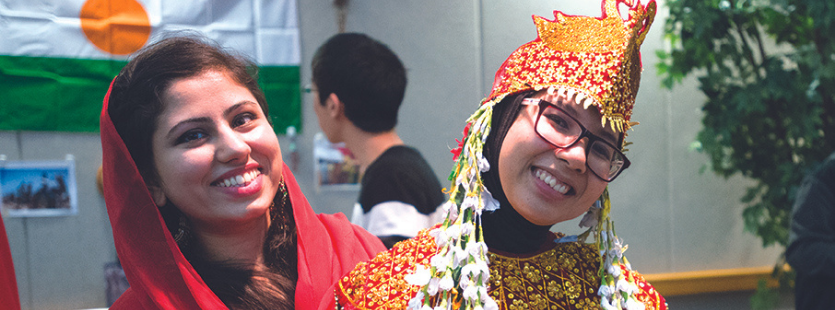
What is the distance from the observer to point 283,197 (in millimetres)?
1711

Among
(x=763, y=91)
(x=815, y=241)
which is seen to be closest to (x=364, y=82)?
(x=815, y=241)

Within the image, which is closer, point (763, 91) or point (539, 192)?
point (539, 192)

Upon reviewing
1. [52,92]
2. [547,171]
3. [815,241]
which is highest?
[547,171]

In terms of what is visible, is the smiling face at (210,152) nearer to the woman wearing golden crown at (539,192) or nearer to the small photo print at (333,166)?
the woman wearing golden crown at (539,192)

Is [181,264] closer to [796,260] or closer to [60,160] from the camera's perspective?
[60,160]

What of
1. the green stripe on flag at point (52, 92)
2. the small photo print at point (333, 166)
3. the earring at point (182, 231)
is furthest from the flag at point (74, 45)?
the earring at point (182, 231)

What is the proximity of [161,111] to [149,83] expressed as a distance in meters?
0.08

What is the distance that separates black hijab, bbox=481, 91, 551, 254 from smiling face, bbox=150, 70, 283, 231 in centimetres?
55

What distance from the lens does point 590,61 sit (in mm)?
1289

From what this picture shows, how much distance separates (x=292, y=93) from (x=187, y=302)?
2.28 meters

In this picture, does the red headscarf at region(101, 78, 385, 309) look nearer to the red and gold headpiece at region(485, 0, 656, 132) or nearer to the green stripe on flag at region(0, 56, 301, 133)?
the red and gold headpiece at region(485, 0, 656, 132)

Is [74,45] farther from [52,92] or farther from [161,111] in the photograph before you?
[161,111]

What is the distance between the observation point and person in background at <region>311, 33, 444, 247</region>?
7.39ft

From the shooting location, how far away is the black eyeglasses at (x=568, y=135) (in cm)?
126
